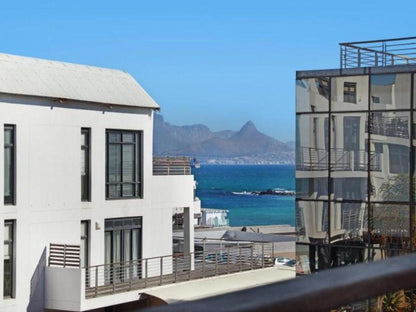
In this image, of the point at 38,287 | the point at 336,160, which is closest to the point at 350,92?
the point at 336,160

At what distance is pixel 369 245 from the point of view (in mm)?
19609

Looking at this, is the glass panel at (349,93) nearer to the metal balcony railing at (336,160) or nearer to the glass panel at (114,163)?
the metal balcony railing at (336,160)

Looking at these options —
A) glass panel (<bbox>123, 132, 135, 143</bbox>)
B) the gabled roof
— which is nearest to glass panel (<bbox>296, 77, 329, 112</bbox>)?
the gabled roof

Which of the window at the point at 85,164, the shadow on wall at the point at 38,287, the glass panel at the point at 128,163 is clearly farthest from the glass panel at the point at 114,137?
the shadow on wall at the point at 38,287

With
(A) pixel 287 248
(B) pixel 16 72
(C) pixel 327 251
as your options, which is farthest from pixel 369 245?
(A) pixel 287 248

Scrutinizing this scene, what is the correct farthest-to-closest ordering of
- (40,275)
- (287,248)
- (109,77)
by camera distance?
(287,248)
(109,77)
(40,275)

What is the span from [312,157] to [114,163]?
791cm

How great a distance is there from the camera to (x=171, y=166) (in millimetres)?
29750

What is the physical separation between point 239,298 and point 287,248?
52303 mm

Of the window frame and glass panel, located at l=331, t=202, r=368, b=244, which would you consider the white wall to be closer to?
glass panel, located at l=331, t=202, r=368, b=244

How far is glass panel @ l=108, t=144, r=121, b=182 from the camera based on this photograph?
26.5 meters

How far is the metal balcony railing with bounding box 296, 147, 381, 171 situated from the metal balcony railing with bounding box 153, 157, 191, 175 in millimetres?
8839

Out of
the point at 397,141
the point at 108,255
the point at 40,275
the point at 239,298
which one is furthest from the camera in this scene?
the point at 108,255

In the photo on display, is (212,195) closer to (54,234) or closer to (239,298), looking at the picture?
(54,234)
